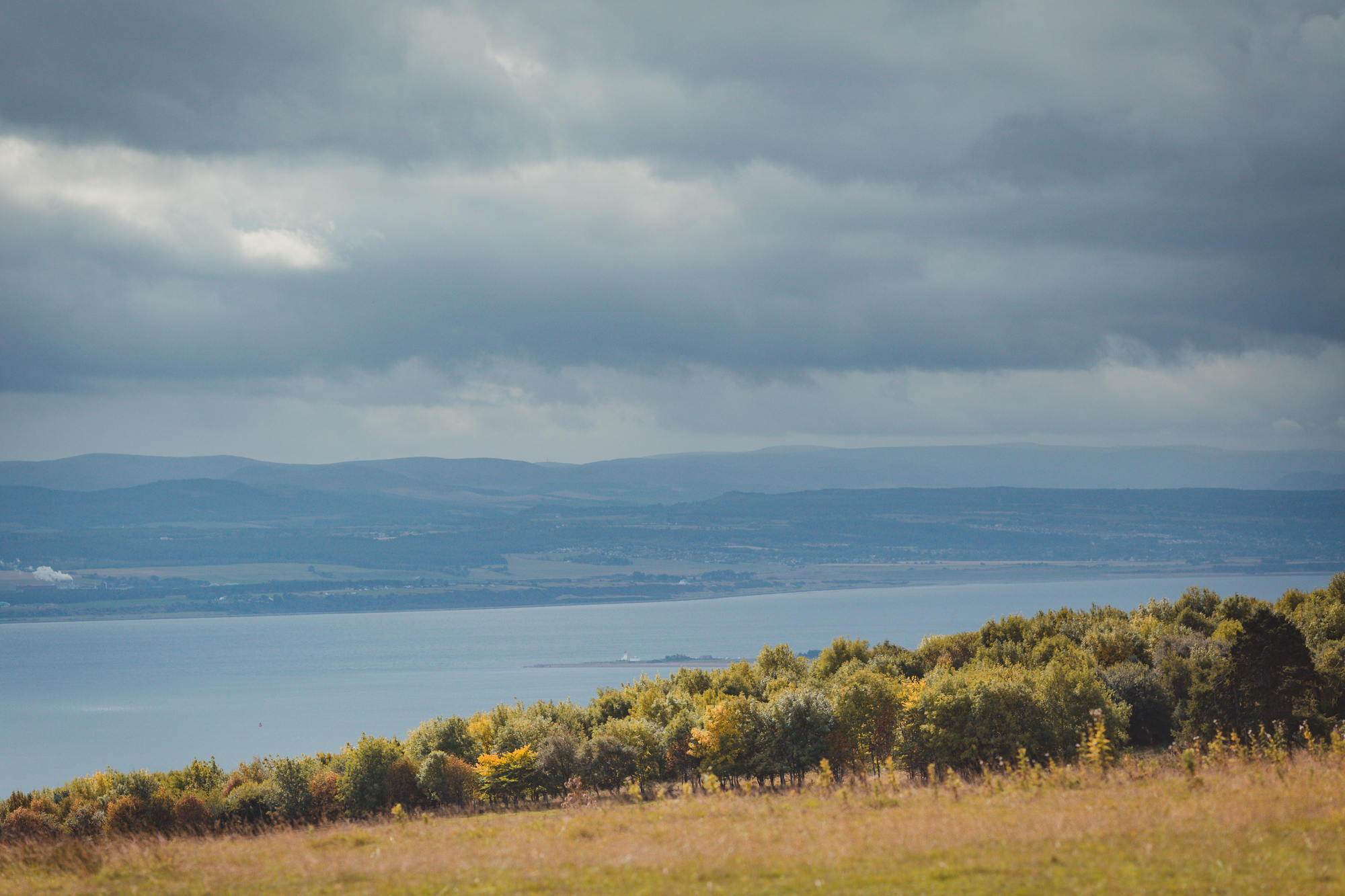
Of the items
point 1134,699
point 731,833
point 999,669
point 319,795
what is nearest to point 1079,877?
point 731,833

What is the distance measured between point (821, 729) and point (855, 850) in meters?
A: 30.1

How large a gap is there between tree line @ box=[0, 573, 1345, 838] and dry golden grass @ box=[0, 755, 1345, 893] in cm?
449

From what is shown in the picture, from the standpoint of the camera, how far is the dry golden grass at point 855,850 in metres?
17.4

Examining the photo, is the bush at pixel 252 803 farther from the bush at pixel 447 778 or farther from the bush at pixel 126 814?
the bush at pixel 447 778

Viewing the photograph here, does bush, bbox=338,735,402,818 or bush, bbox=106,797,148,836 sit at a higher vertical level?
Result: bush, bbox=338,735,402,818

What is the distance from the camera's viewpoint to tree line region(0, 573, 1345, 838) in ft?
139

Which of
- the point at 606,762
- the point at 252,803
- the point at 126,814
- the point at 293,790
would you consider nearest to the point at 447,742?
the point at 293,790

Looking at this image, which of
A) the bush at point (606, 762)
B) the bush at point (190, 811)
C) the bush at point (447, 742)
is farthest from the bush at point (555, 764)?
the bush at point (190, 811)

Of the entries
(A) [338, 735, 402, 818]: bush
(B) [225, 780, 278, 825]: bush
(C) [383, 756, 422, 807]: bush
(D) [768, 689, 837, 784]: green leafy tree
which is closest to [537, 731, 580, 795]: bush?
(C) [383, 756, 422, 807]: bush

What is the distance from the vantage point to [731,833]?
857 inches

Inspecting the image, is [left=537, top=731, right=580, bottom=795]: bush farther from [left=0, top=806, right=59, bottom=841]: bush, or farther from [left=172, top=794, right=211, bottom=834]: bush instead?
[left=0, top=806, right=59, bottom=841]: bush

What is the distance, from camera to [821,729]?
160 feet

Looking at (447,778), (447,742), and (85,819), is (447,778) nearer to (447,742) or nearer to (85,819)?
(447,742)

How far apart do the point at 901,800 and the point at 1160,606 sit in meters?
62.7
